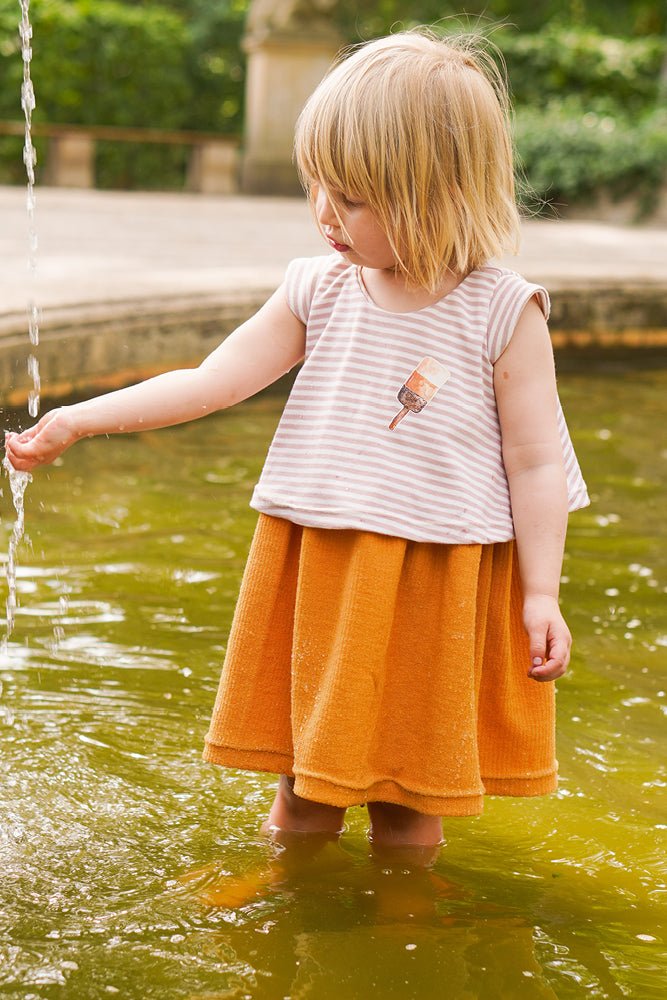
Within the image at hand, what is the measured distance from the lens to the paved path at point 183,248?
5.74m

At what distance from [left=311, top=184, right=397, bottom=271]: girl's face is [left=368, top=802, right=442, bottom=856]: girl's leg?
2.99 ft

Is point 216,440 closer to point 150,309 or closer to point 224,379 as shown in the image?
point 150,309

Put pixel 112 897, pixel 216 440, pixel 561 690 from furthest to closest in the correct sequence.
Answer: pixel 216 440
pixel 561 690
pixel 112 897

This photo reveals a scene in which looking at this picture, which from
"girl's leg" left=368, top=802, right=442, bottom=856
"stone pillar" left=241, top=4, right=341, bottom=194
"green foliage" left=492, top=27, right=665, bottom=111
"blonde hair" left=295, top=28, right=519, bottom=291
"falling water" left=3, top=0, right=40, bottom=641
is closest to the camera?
"blonde hair" left=295, top=28, right=519, bottom=291

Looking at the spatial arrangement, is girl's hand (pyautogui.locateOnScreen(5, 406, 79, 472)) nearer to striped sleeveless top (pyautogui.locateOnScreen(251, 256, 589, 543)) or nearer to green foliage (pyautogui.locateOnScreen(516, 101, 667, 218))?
striped sleeveless top (pyautogui.locateOnScreen(251, 256, 589, 543))

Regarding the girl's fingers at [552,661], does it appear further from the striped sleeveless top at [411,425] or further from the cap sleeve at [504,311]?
the cap sleeve at [504,311]

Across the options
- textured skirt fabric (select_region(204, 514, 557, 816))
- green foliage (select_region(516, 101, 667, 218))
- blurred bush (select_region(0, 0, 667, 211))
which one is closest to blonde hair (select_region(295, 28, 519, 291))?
textured skirt fabric (select_region(204, 514, 557, 816))

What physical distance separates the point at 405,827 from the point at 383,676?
0.38 meters

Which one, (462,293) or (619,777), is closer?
(462,293)

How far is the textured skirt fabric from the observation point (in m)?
1.98

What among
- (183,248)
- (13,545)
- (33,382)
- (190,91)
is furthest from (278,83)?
(13,545)

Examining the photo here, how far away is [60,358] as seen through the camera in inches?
190

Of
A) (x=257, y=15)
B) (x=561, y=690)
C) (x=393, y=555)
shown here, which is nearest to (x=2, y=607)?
(x=561, y=690)

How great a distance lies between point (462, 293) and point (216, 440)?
3316mm
